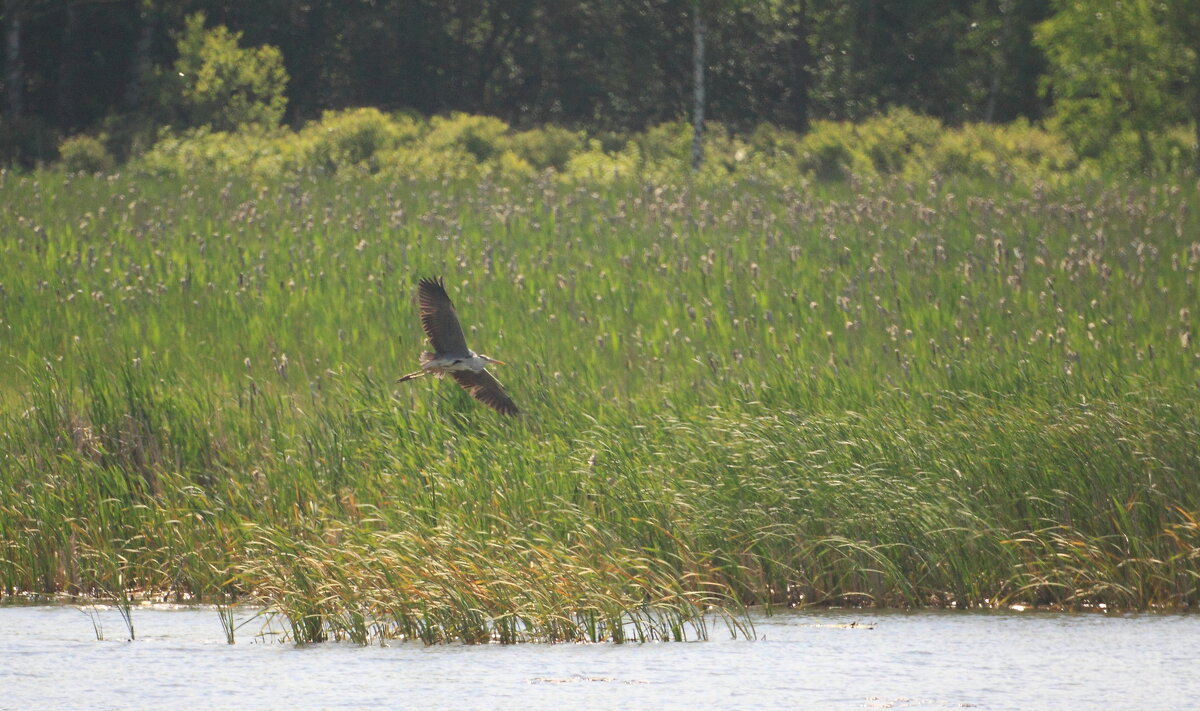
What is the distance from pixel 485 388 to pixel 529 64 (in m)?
44.6

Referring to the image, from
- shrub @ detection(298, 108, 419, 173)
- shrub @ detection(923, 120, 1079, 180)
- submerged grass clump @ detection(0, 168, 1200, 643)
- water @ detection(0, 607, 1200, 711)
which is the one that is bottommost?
water @ detection(0, 607, 1200, 711)

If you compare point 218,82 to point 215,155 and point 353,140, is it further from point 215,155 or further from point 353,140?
point 215,155

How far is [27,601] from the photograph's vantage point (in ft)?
32.6

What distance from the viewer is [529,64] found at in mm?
53719

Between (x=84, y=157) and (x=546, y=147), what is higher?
(x=546, y=147)

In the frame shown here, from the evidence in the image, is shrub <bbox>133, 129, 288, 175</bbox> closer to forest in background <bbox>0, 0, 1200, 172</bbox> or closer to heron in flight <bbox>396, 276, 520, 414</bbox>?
forest in background <bbox>0, 0, 1200, 172</bbox>

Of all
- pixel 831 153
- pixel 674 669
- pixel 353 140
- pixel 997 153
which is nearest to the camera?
pixel 674 669

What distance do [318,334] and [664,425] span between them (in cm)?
505

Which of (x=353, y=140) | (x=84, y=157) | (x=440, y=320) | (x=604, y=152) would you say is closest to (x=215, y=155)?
(x=84, y=157)

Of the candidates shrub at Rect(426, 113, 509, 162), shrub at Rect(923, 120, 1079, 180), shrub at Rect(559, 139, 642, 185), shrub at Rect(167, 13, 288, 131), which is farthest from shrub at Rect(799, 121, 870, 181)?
shrub at Rect(167, 13, 288, 131)

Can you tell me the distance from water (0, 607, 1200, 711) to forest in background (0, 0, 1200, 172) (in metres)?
23.3

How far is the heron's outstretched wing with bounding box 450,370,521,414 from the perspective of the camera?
33.6 feet

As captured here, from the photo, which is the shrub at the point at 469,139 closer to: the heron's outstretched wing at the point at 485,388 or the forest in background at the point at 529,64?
the forest in background at the point at 529,64

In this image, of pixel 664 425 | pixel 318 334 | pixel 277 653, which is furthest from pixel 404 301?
pixel 277 653
